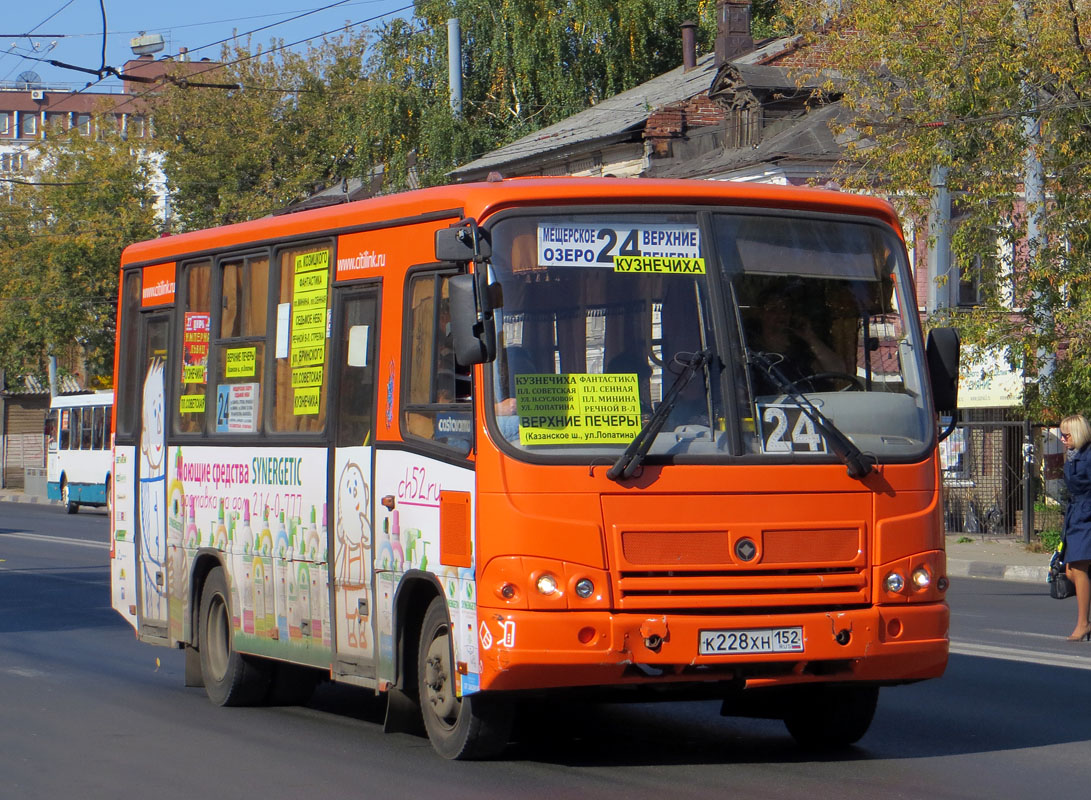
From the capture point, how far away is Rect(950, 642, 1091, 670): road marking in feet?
40.3

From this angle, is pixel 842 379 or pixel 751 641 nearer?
pixel 751 641

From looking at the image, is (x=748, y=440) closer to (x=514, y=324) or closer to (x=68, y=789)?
(x=514, y=324)

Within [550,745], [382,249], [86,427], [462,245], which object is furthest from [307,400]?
[86,427]

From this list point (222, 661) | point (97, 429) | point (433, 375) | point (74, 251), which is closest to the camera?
point (433, 375)

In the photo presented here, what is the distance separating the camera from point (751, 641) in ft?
25.3

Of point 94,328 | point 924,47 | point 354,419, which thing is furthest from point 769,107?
point 354,419

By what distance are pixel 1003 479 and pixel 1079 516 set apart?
50.8 ft

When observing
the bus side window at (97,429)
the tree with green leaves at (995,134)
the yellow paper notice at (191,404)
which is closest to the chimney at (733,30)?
the bus side window at (97,429)

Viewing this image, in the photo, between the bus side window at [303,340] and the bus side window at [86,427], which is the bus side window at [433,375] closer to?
the bus side window at [303,340]

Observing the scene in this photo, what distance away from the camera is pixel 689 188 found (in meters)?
8.32

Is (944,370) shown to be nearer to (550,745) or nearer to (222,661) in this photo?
(550,745)

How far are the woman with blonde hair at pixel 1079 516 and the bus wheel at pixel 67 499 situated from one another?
36.0 meters

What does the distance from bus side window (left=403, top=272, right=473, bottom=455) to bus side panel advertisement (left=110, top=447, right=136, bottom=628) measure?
4213mm

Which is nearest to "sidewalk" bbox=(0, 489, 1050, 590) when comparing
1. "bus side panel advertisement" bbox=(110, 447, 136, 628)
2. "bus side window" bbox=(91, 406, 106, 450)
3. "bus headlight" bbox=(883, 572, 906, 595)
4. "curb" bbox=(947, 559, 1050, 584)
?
"curb" bbox=(947, 559, 1050, 584)
